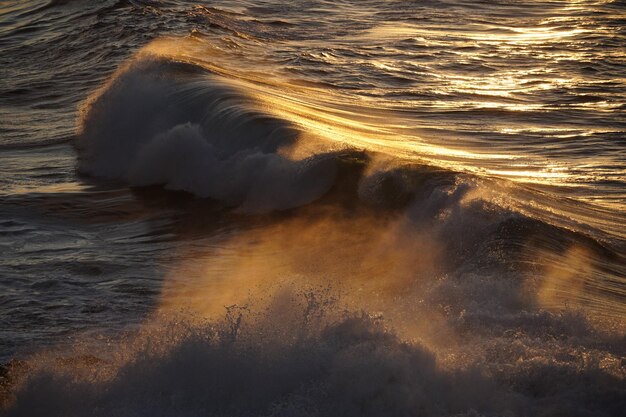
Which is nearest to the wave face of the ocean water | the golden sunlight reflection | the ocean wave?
the ocean water

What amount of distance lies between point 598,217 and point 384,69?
8411mm

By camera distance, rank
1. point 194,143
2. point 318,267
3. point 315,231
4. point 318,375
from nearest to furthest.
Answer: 1. point 318,375
2. point 318,267
3. point 315,231
4. point 194,143

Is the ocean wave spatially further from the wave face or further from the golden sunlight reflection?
the wave face

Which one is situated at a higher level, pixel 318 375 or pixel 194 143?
pixel 318 375

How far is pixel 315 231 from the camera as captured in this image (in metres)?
8.97

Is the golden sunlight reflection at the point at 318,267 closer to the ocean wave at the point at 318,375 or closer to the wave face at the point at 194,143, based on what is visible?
the ocean wave at the point at 318,375

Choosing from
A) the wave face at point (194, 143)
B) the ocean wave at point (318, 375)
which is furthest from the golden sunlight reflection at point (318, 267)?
the wave face at point (194, 143)

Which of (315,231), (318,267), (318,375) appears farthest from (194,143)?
(318,375)

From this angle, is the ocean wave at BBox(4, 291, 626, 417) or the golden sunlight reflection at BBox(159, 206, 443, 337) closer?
the ocean wave at BBox(4, 291, 626, 417)

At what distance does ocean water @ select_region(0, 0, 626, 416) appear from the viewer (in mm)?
5438

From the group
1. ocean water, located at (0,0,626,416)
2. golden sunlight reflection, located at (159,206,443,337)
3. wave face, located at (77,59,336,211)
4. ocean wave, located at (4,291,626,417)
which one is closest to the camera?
ocean wave, located at (4,291,626,417)

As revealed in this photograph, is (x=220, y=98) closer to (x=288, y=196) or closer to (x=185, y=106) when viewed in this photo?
(x=185, y=106)

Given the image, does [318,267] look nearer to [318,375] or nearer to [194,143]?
[318,375]

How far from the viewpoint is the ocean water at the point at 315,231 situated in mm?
5438
